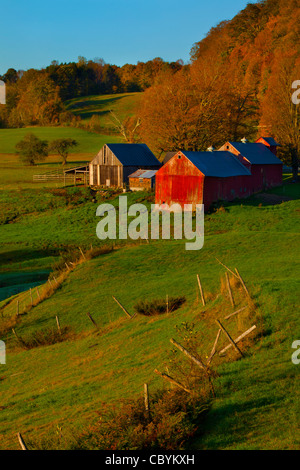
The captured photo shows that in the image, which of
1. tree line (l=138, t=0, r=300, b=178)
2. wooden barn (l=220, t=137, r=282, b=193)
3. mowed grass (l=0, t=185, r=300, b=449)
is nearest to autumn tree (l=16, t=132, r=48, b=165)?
tree line (l=138, t=0, r=300, b=178)

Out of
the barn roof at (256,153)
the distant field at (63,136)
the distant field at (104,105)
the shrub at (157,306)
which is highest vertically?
the distant field at (104,105)

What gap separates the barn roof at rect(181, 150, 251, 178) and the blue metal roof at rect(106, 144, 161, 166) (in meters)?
15.0

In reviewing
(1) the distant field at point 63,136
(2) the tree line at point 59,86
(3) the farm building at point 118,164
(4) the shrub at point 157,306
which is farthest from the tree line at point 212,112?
(2) the tree line at point 59,86

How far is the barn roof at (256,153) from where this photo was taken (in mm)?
60391

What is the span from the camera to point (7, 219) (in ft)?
194

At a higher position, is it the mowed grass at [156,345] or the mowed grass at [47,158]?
the mowed grass at [47,158]

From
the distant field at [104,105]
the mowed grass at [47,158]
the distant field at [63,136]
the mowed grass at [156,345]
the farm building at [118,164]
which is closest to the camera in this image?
the mowed grass at [156,345]

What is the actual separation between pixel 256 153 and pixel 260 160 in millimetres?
1491

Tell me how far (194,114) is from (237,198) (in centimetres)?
1709

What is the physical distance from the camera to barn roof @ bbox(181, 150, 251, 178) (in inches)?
2002

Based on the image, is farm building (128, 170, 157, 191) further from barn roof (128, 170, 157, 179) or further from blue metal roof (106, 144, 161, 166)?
blue metal roof (106, 144, 161, 166)

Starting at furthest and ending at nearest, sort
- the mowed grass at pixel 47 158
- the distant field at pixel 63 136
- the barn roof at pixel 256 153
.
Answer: the distant field at pixel 63 136 → the mowed grass at pixel 47 158 → the barn roof at pixel 256 153

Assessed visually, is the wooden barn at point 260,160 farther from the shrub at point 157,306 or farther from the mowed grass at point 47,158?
the shrub at point 157,306

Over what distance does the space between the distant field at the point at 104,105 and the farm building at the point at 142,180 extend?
8040 cm
